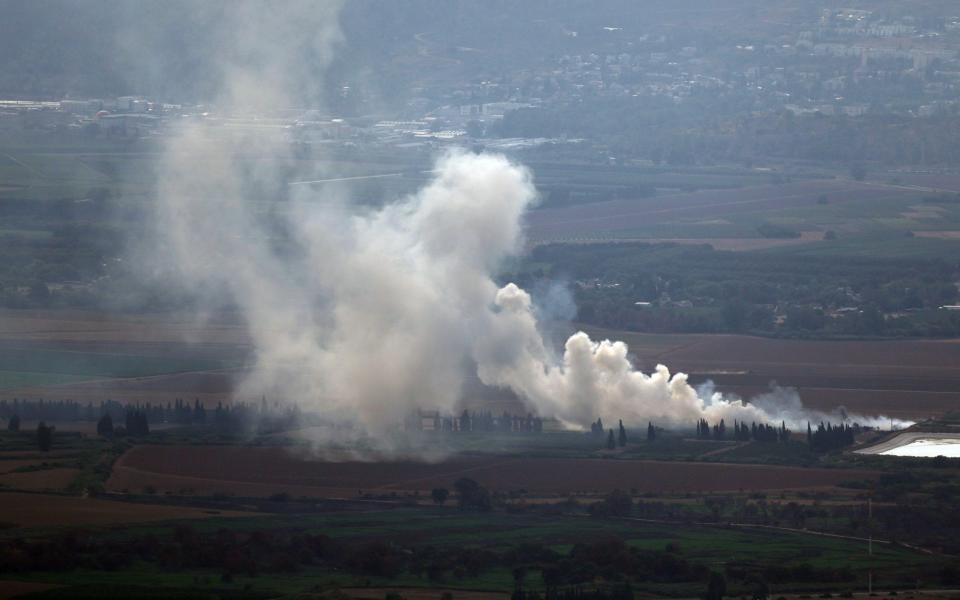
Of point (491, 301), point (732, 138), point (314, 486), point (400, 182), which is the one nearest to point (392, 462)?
point (314, 486)

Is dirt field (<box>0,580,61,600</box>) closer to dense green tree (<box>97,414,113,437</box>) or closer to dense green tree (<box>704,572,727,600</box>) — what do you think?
dense green tree (<box>704,572,727,600</box>)

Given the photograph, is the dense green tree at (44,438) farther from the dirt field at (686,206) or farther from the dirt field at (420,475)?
the dirt field at (686,206)

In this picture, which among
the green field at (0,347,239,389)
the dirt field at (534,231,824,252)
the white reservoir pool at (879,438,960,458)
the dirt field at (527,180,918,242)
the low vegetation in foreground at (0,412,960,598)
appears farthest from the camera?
the dirt field at (527,180,918,242)

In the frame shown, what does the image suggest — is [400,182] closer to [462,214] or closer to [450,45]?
[462,214]

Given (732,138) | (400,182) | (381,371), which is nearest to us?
(381,371)

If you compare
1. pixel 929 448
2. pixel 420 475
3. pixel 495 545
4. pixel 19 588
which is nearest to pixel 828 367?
pixel 929 448

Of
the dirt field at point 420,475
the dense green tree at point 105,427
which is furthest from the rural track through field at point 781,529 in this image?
the dense green tree at point 105,427

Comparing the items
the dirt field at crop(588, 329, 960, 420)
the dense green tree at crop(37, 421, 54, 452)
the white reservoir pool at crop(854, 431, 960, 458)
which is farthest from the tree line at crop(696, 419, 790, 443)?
the dense green tree at crop(37, 421, 54, 452)

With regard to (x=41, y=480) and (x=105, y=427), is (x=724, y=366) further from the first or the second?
(x=41, y=480)
